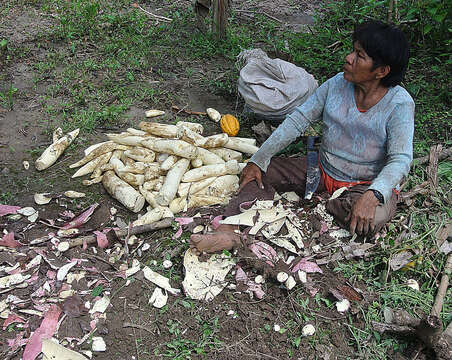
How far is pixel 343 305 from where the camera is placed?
227 centimetres

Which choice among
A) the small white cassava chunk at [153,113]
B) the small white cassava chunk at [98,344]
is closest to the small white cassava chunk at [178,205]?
the small white cassava chunk at [98,344]

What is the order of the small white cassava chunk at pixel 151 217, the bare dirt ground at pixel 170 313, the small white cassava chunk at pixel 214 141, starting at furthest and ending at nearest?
1. the small white cassava chunk at pixel 214 141
2. the small white cassava chunk at pixel 151 217
3. the bare dirt ground at pixel 170 313

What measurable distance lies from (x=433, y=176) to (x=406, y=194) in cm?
34

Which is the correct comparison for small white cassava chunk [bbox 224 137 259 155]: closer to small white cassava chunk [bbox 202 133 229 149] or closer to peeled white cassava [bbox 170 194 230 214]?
small white cassava chunk [bbox 202 133 229 149]

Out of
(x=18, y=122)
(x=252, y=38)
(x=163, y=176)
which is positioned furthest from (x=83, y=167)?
(x=252, y=38)

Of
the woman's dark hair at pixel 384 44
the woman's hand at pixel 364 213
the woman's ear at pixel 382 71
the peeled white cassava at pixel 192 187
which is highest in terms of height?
the woman's dark hair at pixel 384 44

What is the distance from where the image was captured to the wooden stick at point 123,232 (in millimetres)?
2633

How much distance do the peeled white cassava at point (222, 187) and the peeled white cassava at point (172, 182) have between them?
18cm

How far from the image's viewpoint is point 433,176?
3070 millimetres

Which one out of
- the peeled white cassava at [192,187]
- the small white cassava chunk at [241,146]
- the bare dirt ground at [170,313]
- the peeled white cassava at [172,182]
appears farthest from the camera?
the small white cassava chunk at [241,146]

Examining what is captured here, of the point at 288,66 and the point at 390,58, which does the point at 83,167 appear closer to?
the point at 288,66

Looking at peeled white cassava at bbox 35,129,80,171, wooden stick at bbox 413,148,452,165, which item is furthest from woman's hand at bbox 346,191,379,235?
peeled white cassava at bbox 35,129,80,171

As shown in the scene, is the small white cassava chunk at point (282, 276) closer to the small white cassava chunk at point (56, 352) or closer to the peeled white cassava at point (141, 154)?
the small white cassava chunk at point (56, 352)

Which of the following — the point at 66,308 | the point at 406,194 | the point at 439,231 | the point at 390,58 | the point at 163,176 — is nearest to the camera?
the point at 66,308
